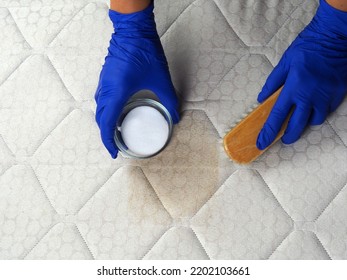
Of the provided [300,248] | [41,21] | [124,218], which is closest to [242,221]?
[300,248]

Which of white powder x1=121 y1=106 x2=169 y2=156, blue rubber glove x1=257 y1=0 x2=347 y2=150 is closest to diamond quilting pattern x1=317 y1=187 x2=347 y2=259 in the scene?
blue rubber glove x1=257 y1=0 x2=347 y2=150

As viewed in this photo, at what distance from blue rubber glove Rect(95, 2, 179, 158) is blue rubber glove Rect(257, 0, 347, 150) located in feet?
0.71

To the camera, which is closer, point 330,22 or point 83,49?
point 330,22

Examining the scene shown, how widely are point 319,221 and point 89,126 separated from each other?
541 millimetres

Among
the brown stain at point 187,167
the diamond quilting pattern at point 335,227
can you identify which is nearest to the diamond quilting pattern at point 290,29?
the brown stain at point 187,167

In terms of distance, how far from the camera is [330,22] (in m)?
1.15

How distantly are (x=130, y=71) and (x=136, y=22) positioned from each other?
0.39 ft

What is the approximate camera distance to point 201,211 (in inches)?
44.3

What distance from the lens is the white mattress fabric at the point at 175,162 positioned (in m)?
1.11

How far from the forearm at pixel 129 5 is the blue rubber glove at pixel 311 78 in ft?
1.06

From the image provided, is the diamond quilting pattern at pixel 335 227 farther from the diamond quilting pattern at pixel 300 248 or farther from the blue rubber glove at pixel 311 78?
the blue rubber glove at pixel 311 78

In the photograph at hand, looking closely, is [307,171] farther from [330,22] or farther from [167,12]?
[167,12]

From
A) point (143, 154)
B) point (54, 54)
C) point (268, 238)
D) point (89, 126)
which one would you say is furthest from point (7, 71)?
point (268, 238)

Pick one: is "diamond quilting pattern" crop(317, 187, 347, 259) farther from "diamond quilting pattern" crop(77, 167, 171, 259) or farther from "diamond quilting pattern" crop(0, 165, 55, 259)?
"diamond quilting pattern" crop(0, 165, 55, 259)
